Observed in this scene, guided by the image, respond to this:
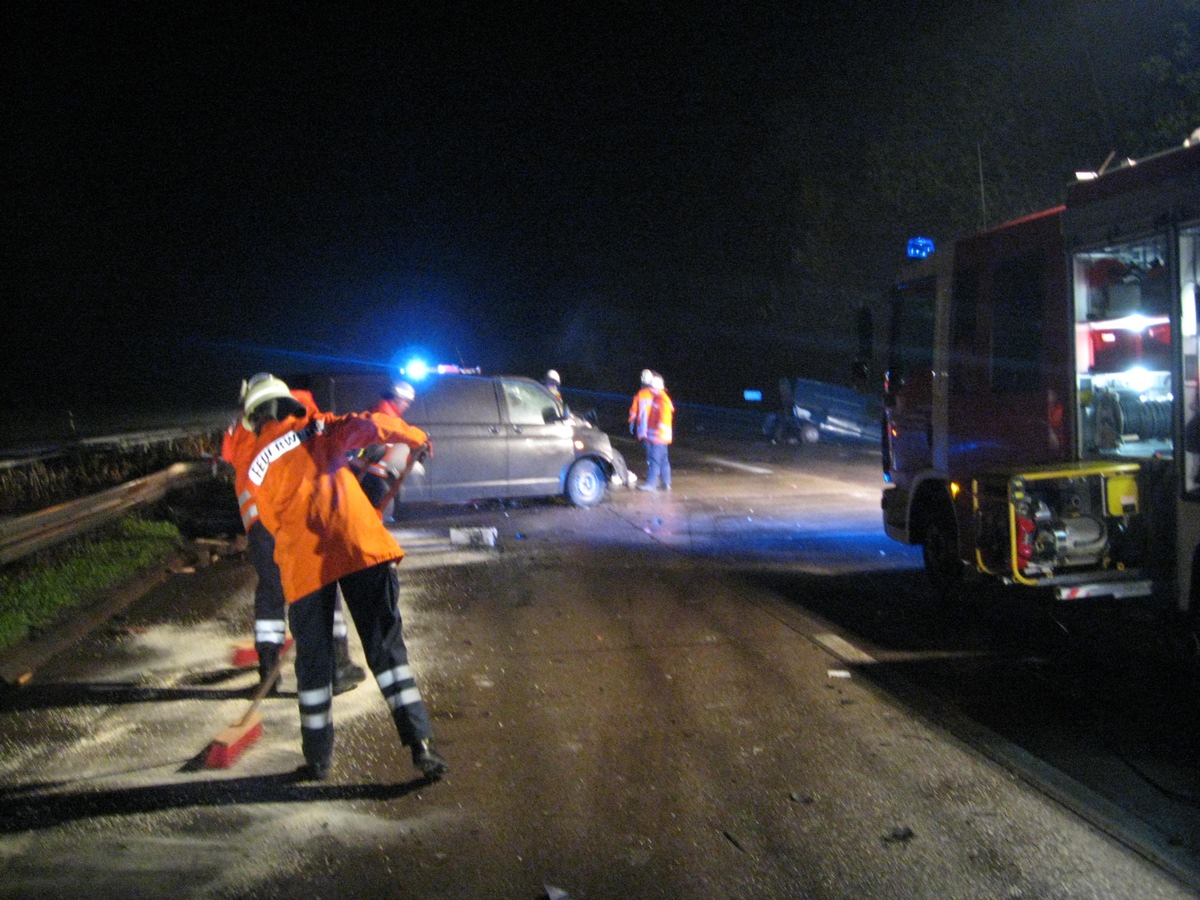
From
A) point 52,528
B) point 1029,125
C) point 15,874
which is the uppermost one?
point 1029,125

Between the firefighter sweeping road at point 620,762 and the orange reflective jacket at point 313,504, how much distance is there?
3.26 ft

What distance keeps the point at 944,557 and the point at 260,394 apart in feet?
17.6

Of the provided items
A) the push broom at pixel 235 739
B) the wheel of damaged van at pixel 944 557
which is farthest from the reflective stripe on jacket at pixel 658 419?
the push broom at pixel 235 739

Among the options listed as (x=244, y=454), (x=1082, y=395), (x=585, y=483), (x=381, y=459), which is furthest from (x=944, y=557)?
(x=585, y=483)

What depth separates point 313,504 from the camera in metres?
4.98

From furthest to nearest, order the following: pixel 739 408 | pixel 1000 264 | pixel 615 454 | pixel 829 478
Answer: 1. pixel 739 408
2. pixel 829 478
3. pixel 615 454
4. pixel 1000 264

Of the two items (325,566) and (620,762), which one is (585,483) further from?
(325,566)

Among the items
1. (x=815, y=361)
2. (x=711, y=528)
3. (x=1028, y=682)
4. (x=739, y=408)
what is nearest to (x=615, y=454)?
→ (x=711, y=528)

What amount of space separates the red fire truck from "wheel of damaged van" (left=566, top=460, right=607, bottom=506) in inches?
270

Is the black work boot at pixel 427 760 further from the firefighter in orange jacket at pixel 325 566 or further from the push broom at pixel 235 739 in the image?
the push broom at pixel 235 739

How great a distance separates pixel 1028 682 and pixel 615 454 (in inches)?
361

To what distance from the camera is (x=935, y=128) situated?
2072 cm

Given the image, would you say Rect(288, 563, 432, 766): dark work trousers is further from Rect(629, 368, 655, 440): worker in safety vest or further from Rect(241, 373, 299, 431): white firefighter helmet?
Rect(629, 368, 655, 440): worker in safety vest

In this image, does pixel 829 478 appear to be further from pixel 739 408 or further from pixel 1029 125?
pixel 739 408
